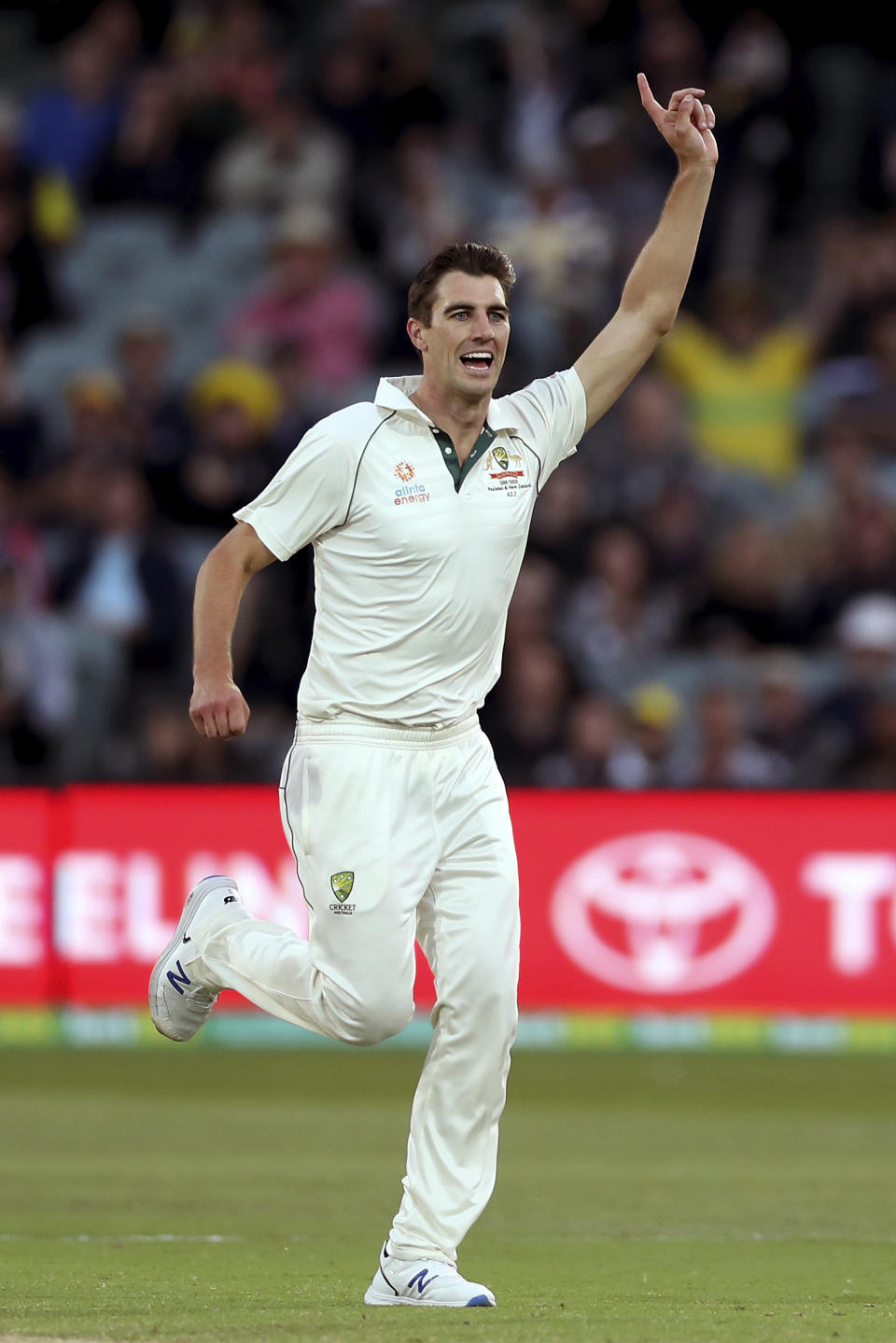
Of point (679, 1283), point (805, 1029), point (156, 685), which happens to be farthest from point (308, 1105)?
point (679, 1283)

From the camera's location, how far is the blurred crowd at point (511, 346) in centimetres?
1305

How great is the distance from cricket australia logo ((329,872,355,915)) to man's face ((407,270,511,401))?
1.12 meters

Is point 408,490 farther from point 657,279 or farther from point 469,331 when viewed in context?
point 657,279

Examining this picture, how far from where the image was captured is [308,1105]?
10281 mm

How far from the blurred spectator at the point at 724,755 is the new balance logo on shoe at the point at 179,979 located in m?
6.21

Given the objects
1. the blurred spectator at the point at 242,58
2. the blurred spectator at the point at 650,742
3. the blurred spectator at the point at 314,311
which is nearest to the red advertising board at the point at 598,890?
the blurred spectator at the point at 650,742

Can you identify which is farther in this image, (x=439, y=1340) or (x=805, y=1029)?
(x=805, y=1029)

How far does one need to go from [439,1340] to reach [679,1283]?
4.35ft

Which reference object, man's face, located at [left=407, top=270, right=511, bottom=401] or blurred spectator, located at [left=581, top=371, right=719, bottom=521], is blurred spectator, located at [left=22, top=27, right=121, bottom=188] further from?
man's face, located at [left=407, top=270, right=511, bottom=401]

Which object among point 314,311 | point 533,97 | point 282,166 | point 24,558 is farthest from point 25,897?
point 533,97

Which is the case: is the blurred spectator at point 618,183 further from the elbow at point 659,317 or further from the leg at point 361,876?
the leg at point 361,876

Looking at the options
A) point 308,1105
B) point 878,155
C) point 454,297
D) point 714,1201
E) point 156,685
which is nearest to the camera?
point 454,297

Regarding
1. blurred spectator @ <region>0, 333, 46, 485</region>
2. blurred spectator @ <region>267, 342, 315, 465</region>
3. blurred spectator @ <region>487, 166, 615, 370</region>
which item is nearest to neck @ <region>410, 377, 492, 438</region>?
blurred spectator @ <region>267, 342, 315, 465</region>

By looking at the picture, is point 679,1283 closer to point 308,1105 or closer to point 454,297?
point 454,297
